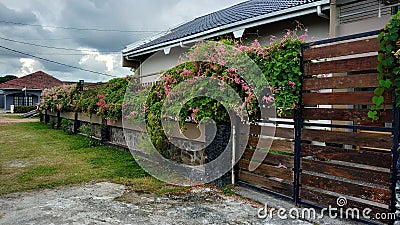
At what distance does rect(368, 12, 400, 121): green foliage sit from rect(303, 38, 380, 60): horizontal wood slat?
0.55 feet

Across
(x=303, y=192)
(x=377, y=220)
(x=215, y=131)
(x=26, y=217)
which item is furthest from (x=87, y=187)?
(x=377, y=220)

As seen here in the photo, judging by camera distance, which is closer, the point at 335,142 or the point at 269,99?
the point at 335,142

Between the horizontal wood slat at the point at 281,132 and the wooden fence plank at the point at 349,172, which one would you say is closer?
the wooden fence plank at the point at 349,172

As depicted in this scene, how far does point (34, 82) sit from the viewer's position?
35719 millimetres

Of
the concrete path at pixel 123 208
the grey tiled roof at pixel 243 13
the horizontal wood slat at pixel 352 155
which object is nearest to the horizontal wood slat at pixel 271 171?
the horizontal wood slat at pixel 352 155

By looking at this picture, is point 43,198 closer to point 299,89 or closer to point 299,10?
point 299,89

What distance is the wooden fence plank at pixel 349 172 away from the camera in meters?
3.21

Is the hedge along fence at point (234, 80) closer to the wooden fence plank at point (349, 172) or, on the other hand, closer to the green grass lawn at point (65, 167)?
the wooden fence plank at point (349, 172)

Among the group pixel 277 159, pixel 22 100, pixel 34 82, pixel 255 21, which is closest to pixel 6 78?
pixel 34 82

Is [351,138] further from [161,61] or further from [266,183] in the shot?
[161,61]

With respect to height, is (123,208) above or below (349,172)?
below

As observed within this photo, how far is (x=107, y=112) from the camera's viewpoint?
8.91 meters

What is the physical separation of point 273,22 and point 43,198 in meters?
5.86

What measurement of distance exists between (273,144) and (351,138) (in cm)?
112
